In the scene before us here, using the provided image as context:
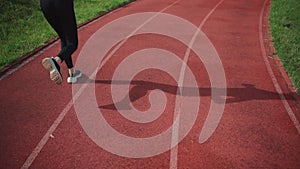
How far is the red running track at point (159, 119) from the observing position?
14.5 feet

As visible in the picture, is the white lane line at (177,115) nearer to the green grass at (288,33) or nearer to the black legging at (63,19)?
the black legging at (63,19)

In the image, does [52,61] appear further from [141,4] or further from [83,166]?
[141,4]

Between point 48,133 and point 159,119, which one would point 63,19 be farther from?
point 159,119

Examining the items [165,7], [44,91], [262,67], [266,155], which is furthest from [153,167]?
[165,7]

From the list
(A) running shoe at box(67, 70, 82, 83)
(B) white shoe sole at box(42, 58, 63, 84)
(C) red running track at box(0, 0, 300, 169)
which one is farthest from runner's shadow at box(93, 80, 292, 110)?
(B) white shoe sole at box(42, 58, 63, 84)

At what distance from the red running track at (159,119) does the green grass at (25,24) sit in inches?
27.9

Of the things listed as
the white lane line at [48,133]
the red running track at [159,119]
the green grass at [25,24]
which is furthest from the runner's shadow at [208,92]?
the green grass at [25,24]

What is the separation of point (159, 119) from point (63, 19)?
2.72 meters

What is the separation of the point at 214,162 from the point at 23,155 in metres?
3.02

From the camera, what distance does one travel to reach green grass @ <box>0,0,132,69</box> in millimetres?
8594

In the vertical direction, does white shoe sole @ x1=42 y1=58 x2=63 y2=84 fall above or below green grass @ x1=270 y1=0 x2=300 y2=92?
above

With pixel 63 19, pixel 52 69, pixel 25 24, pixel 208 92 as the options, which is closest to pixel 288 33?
pixel 208 92

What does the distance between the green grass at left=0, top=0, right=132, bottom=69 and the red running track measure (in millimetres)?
709

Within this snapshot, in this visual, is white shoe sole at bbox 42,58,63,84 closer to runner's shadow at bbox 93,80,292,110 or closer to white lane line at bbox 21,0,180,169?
white lane line at bbox 21,0,180,169
